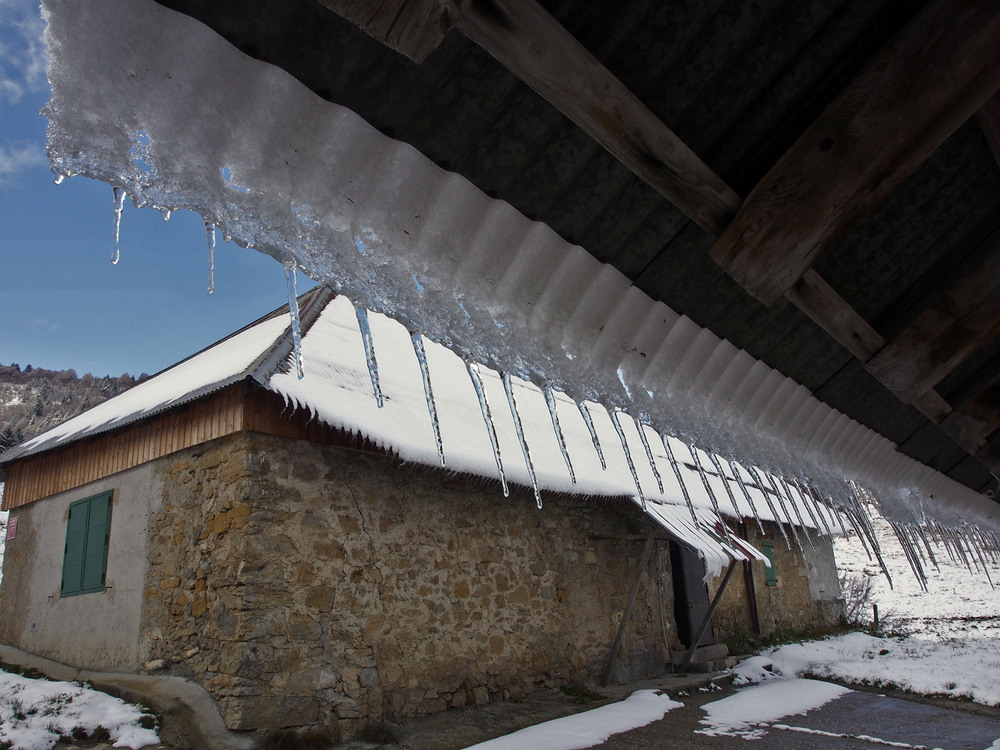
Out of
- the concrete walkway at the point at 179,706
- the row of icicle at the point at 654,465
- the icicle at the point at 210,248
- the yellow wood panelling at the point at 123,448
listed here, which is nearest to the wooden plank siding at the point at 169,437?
the yellow wood panelling at the point at 123,448

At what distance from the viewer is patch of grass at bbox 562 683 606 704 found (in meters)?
6.95

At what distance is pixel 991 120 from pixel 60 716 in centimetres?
655

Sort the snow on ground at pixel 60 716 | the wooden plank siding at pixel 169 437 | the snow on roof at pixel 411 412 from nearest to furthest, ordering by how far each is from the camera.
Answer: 1. the snow on ground at pixel 60 716
2. the wooden plank siding at pixel 169 437
3. the snow on roof at pixel 411 412

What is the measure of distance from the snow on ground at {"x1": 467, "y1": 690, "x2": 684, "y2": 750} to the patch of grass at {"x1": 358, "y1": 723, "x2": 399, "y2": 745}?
0.71 m

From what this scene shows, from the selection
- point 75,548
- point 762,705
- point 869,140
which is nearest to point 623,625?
point 762,705

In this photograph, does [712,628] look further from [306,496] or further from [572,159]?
[572,159]

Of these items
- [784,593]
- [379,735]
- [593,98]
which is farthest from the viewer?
[784,593]

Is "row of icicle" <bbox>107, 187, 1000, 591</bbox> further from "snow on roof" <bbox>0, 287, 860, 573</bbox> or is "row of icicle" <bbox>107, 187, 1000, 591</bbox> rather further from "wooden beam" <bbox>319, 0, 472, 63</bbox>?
"wooden beam" <bbox>319, 0, 472, 63</bbox>

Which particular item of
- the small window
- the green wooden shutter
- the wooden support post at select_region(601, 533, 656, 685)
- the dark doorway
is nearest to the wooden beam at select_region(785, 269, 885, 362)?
the wooden support post at select_region(601, 533, 656, 685)

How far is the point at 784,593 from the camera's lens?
12.5 m

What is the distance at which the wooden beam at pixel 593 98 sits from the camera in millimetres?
1184

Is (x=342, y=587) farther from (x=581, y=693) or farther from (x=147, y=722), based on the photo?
(x=581, y=693)

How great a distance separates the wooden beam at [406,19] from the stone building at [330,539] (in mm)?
2855

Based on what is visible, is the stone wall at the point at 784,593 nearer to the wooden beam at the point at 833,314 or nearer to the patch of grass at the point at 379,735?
the patch of grass at the point at 379,735
